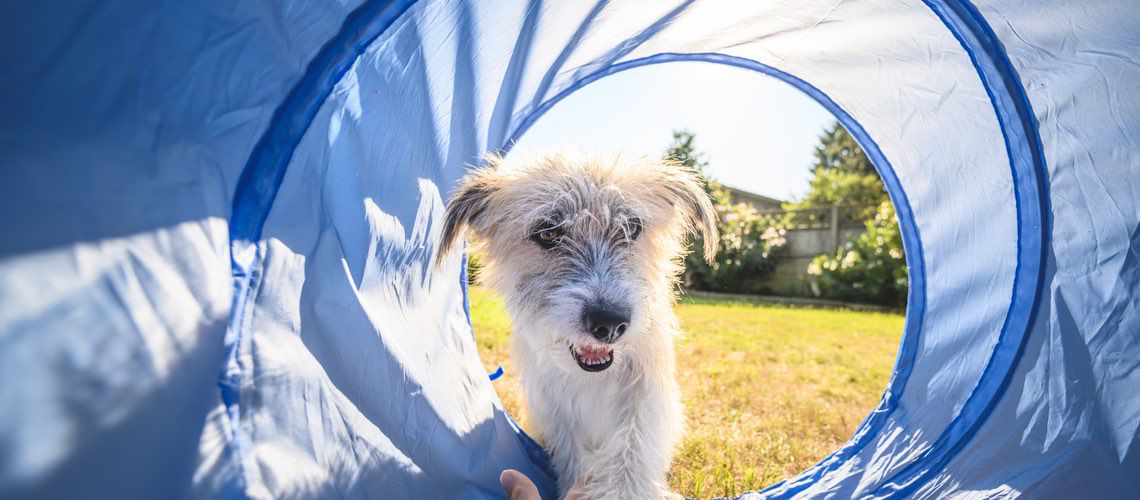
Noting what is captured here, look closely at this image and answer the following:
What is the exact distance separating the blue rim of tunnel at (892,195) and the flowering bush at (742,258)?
1161 centimetres

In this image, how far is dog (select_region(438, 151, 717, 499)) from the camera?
8.48 feet

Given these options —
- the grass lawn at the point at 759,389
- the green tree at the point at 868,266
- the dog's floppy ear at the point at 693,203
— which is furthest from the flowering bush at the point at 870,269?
the dog's floppy ear at the point at 693,203

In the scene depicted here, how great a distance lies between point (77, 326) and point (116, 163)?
36 centimetres

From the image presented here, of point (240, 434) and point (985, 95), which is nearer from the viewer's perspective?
point (240, 434)

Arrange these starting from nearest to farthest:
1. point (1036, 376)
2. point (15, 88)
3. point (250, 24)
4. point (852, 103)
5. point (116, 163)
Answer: point (15, 88) → point (116, 163) → point (250, 24) → point (1036, 376) → point (852, 103)

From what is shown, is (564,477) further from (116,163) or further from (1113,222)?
(1113,222)

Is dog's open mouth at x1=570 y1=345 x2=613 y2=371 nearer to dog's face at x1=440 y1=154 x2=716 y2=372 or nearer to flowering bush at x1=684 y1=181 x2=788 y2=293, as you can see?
dog's face at x1=440 y1=154 x2=716 y2=372

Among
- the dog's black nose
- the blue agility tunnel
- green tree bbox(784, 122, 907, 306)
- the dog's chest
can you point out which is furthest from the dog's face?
green tree bbox(784, 122, 907, 306)

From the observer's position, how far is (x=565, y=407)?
300 cm

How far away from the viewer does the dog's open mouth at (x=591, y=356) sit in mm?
2613

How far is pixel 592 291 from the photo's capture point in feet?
8.36

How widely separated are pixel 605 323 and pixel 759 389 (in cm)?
323

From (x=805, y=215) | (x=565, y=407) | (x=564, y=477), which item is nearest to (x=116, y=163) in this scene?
(x=565, y=407)

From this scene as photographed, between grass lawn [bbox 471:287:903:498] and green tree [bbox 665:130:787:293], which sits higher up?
green tree [bbox 665:130:787:293]
